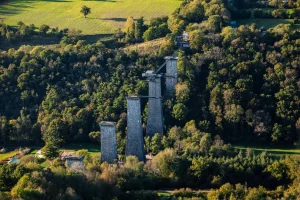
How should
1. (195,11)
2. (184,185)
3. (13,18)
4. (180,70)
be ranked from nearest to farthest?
(184,185)
(180,70)
(195,11)
(13,18)

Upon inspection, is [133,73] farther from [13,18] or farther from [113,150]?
[13,18]

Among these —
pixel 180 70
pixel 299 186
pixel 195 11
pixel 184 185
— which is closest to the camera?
pixel 299 186

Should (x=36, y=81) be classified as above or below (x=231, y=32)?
below

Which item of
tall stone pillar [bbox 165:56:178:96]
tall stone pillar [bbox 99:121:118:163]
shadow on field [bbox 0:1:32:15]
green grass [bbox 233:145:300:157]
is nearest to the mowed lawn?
shadow on field [bbox 0:1:32:15]

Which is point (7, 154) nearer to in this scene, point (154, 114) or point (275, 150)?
point (154, 114)

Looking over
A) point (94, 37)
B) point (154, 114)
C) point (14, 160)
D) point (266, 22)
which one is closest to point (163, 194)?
point (154, 114)

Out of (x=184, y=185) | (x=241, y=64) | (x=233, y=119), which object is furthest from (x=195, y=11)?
(x=184, y=185)

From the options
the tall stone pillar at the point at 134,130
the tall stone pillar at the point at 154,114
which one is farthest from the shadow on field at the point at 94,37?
the tall stone pillar at the point at 134,130
